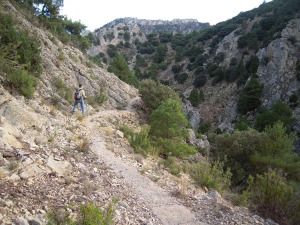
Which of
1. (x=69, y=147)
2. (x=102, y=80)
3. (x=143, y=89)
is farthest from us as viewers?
(x=102, y=80)

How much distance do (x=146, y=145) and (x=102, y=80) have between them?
11.5 metres

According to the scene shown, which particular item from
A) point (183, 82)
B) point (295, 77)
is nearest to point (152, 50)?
point (183, 82)

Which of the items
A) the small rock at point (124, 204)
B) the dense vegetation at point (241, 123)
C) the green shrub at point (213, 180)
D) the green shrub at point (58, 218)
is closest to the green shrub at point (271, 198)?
the dense vegetation at point (241, 123)

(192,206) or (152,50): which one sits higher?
(152,50)

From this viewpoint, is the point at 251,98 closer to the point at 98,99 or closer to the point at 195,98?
the point at 195,98

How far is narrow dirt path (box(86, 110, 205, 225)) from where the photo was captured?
654 cm

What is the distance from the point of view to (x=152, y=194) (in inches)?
299

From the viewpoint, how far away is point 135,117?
1822cm

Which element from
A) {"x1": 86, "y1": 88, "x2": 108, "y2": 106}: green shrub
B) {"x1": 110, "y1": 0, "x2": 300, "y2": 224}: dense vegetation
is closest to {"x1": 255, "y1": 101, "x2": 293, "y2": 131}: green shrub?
{"x1": 110, "y1": 0, "x2": 300, "y2": 224}: dense vegetation

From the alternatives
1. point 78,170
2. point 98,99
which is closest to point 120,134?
point 78,170

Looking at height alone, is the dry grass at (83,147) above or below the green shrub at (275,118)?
above

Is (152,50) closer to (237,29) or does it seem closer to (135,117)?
(237,29)

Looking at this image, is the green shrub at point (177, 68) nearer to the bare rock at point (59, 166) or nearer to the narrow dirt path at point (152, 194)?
the narrow dirt path at point (152, 194)

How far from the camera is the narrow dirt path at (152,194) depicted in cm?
654
